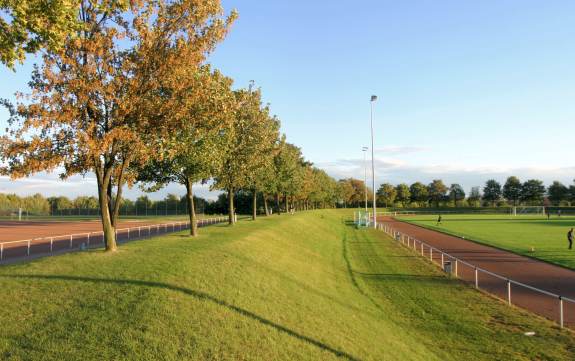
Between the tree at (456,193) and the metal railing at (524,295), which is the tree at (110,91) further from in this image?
the tree at (456,193)

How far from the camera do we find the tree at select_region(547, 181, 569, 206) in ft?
535

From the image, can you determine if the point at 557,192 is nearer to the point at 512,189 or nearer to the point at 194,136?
the point at 512,189

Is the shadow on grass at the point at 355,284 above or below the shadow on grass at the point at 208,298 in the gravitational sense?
below

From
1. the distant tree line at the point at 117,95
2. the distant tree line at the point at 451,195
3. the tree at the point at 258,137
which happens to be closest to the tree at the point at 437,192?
the distant tree line at the point at 451,195

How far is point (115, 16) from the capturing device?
14.2m

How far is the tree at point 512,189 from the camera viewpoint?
182m

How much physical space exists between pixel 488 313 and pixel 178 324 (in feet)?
38.2

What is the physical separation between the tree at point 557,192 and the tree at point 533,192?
4824 mm

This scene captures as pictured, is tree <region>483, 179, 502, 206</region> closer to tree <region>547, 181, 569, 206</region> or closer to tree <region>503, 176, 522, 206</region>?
tree <region>503, 176, 522, 206</region>

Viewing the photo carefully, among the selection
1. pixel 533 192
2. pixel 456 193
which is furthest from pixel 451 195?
pixel 533 192

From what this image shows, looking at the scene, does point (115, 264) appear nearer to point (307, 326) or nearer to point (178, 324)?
point (178, 324)

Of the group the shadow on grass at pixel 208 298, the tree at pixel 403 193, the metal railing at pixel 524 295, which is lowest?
the metal railing at pixel 524 295

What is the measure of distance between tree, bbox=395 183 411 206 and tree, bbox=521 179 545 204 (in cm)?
5023

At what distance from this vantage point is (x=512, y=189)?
600 feet
